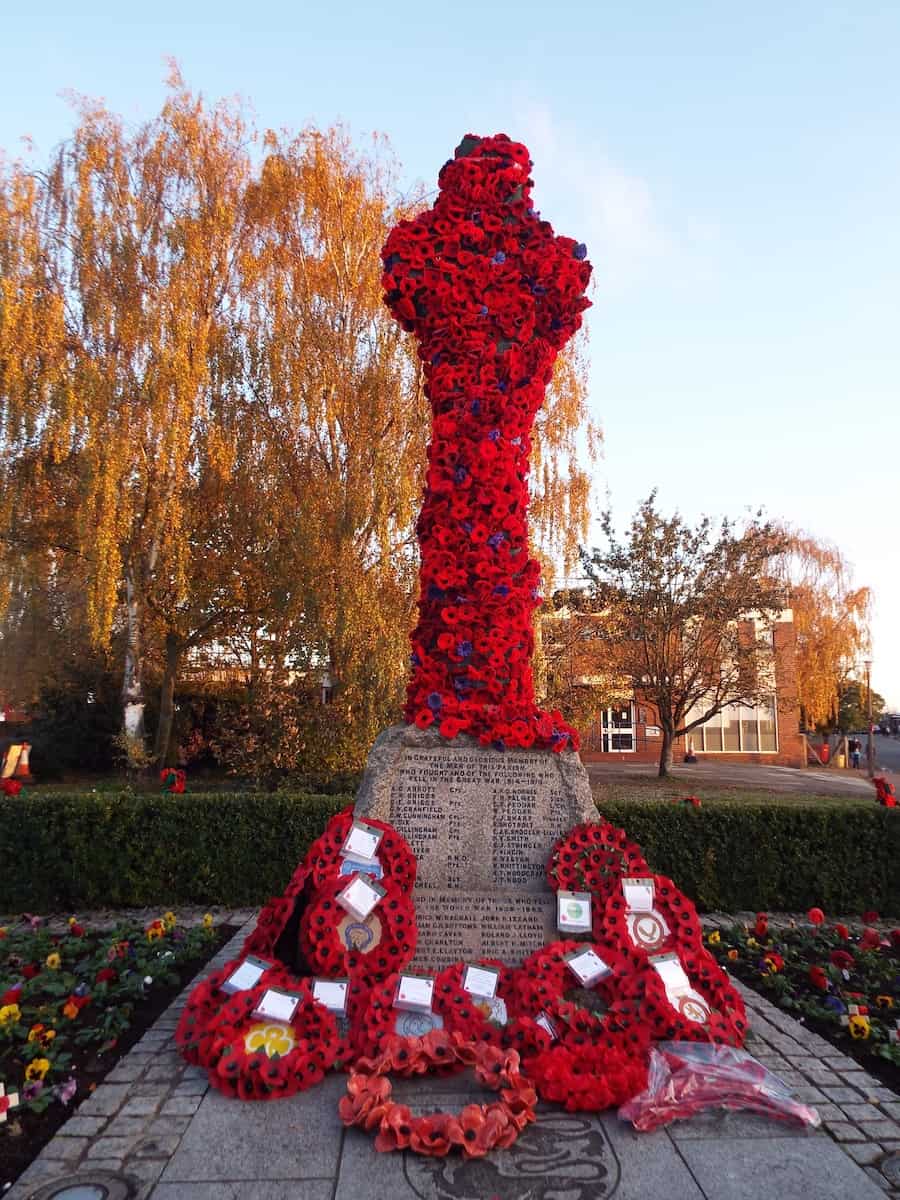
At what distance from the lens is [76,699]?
1959 centimetres

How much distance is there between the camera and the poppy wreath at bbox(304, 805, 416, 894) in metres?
4.48

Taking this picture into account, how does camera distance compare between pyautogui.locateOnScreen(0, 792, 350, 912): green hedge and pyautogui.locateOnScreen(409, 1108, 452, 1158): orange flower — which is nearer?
pyautogui.locateOnScreen(409, 1108, 452, 1158): orange flower

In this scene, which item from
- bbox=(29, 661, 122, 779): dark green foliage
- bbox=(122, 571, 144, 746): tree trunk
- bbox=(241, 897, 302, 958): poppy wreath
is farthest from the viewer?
bbox=(29, 661, 122, 779): dark green foliage

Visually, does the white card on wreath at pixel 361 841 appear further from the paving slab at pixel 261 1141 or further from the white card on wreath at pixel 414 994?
the paving slab at pixel 261 1141

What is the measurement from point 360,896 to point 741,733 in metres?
32.1

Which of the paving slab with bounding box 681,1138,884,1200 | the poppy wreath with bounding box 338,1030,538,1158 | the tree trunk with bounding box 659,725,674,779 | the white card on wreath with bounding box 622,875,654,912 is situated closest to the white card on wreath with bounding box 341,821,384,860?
the poppy wreath with bounding box 338,1030,538,1158

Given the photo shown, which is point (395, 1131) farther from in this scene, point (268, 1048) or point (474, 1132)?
point (268, 1048)

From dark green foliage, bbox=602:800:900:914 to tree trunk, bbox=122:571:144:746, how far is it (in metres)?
9.72

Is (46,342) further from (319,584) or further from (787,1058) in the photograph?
(787,1058)

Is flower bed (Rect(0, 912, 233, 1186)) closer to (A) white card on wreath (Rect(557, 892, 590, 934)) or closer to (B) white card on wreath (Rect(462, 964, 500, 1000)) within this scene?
(B) white card on wreath (Rect(462, 964, 500, 1000))

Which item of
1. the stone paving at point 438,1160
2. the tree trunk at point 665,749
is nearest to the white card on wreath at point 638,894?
the stone paving at point 438,1160

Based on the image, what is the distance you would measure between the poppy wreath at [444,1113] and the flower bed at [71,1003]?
133 cm

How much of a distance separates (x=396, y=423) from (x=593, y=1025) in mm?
10188

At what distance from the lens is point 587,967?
14.2 feet
